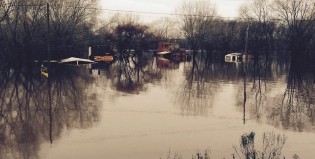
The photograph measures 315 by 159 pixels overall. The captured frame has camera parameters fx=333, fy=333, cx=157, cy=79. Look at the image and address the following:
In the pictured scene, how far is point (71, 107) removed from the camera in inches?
633

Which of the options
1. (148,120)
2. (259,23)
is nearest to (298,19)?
(259,23)

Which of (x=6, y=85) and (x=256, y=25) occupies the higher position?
(x=256, y=25)

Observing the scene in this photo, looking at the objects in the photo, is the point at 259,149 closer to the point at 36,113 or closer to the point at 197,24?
the point at 36,113

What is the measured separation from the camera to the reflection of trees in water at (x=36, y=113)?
35.2ft

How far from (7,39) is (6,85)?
17455 millimetres

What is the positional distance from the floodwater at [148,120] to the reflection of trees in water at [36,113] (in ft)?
0.11

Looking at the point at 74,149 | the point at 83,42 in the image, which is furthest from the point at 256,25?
the point at 74,149

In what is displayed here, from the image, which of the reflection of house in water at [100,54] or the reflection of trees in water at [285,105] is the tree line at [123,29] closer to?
the reflection of house in water at [100,54]

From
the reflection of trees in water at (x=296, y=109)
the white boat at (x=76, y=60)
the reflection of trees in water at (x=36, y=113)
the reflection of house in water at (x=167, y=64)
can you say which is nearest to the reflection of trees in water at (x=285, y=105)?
the reflection of trees in water at (x=296, y=109)

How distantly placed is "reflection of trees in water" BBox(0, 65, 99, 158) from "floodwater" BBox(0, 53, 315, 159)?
0.11 feet

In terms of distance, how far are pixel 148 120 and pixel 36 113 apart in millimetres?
5054

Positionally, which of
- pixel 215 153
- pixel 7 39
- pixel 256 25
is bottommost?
pixel 215 153

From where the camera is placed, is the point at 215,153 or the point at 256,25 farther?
the point at 256,25

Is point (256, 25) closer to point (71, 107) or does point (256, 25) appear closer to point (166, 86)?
point (166, 86)
